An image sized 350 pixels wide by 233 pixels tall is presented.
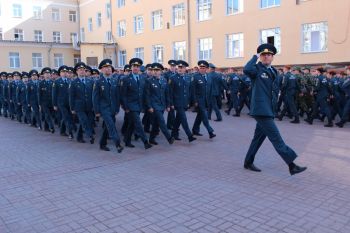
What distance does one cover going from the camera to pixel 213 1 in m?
25.2

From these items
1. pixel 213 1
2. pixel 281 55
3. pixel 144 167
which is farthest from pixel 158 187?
pixel 213 1

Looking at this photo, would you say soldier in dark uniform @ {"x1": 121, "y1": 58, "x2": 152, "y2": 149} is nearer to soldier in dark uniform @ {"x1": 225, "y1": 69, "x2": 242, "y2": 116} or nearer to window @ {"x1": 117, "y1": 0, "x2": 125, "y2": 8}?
soldier in dark uniform @ {"x1": 225, "y1": 69, "x2": 242, "y2": 116}

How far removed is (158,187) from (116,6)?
34.7 metres

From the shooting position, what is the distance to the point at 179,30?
28812 mm

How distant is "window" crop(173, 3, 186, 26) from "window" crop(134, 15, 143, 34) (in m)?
5.30

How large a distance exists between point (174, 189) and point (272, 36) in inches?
719

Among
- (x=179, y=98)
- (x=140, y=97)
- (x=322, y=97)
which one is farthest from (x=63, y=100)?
(x=322, y=97)

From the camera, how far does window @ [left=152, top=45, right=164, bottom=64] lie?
3117 cm

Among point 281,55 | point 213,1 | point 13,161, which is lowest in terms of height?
point 13,161

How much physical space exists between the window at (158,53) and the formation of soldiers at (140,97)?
54.1 feet

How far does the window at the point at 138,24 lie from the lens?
111 feet

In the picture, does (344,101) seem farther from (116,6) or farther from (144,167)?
(116,6)

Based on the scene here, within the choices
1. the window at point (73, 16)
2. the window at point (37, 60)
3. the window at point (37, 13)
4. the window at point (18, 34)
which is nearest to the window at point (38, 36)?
the window at point (18, 34)

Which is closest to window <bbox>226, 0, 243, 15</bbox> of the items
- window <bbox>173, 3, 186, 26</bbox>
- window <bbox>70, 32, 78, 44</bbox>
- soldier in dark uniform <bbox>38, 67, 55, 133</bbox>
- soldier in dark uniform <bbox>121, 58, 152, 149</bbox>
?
window <bbox>173, 3, 186, 26</bbox>
